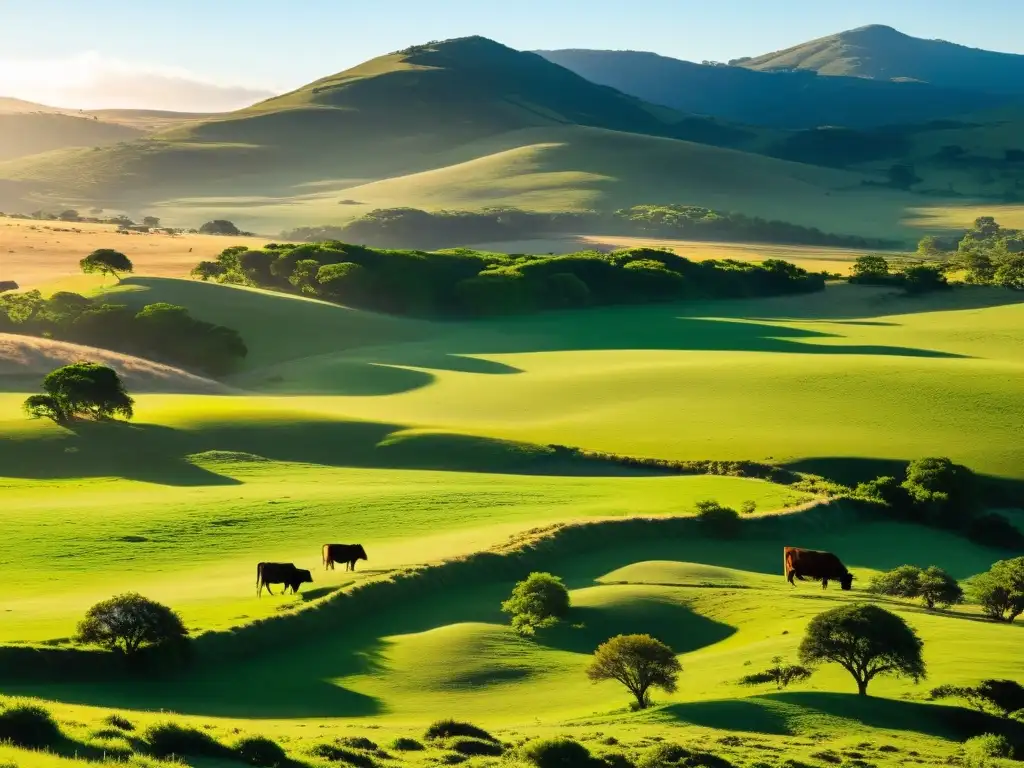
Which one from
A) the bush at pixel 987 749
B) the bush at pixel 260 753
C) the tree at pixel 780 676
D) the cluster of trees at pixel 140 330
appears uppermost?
the cluster of trees at pixel 140 330

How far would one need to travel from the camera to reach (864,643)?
32.8 meters

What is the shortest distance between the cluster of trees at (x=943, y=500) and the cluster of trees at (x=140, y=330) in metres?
52.8

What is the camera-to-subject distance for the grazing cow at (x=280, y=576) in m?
40.0

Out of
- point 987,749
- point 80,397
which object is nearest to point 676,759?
point 987,749

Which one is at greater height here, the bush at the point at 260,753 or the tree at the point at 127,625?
the tree at the point at 127,625

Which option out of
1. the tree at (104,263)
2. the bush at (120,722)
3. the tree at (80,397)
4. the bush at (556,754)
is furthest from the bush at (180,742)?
the tree at (104,263)

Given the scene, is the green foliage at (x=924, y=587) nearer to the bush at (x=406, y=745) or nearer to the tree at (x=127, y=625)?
the bush at (x=406, y=745)

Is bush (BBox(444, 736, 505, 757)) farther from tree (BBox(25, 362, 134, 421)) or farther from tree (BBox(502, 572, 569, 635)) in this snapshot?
tree (BBox(25, 362, 134, 421))

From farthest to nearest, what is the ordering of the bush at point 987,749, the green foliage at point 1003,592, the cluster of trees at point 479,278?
1. the cluster of trees at point 479,278
2. the green foliage at point 1003,592
3. the bush at point 987,749

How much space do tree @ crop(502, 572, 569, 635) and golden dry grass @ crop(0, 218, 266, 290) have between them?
85.9 meters

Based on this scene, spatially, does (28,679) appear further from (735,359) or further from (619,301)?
(619,301)

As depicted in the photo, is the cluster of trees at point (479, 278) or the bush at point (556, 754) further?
the cluster of trees at point (479, 278)

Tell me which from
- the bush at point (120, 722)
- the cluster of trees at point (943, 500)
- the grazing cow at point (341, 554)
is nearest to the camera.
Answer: the bush at point (120, 722)

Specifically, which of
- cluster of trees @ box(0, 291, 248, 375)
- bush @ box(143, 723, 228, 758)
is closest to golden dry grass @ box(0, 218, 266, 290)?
cluster of trees @ box(0, 291, 248, 375)
